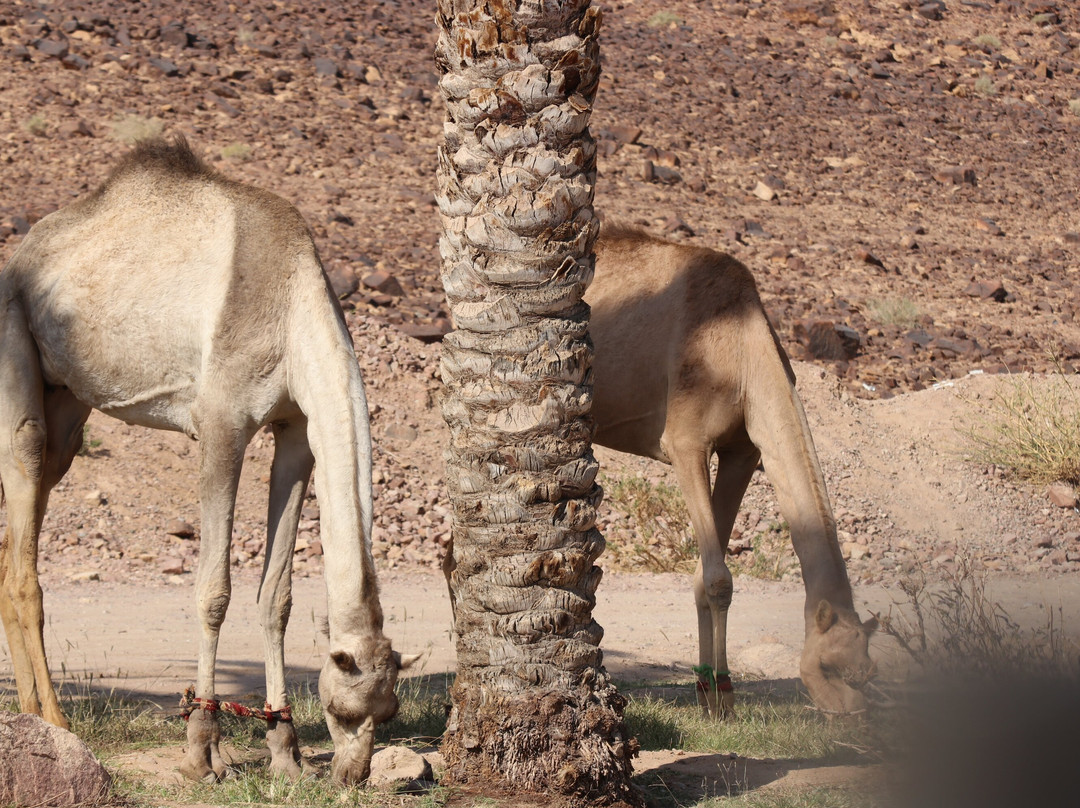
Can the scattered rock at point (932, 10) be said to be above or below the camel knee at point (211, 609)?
below

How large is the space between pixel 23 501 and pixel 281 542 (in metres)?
1.55

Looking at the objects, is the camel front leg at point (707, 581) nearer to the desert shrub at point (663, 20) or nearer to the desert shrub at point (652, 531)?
the desert shrub at point (652, 531)

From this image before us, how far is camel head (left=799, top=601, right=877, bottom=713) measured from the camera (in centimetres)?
611

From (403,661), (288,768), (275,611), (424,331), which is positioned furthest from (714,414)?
(424,331)

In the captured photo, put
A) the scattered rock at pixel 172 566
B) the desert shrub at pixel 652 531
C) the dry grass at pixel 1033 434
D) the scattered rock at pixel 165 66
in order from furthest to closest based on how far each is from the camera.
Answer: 1. the scattered rock at pixel 165 66
2. the dry grass at pixel 1033 434
3. the desert shrub at pixel 652 531
4. the scattered rock at pixel 172 566

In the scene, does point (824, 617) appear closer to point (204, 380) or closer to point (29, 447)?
point (204, 380)

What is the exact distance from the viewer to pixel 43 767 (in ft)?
15.6

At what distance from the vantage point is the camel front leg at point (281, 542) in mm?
6121

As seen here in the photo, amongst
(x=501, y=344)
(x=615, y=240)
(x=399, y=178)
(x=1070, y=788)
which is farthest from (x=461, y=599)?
(x=399, y=178)

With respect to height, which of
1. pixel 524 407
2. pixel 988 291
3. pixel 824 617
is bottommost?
pixel 988 291

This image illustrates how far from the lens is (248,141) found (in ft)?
70.4

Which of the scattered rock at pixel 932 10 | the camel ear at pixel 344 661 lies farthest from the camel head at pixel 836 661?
the scattered rock at pixel 932 10

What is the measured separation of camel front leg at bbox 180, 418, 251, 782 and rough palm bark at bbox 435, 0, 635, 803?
4.23ft

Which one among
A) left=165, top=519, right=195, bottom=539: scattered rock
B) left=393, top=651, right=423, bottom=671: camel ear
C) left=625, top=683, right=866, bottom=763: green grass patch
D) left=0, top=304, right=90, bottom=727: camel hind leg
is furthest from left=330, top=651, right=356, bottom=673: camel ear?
left=165, top=519, right=195, bottom=539: scattered rock
